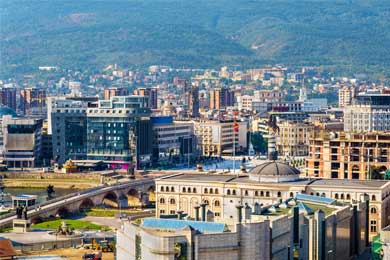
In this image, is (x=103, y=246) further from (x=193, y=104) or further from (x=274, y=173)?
(x=193, y=104)

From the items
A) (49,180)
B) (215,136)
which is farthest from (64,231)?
(215,136)

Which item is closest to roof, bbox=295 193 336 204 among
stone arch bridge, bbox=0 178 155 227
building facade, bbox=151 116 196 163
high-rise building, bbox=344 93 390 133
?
stone arch bridge, bbox=0 178 155 227

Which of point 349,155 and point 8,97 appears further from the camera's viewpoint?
point 8,97

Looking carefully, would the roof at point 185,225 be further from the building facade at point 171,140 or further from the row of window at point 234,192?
the building facade at point 171,140

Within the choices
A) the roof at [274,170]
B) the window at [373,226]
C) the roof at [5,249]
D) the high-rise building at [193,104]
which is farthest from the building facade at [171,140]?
the roof at [5,249]

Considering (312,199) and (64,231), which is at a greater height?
(312,199)

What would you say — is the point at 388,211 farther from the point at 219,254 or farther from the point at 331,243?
the point at 219,254

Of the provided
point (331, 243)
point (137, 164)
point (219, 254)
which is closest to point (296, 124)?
point (137, 164)
